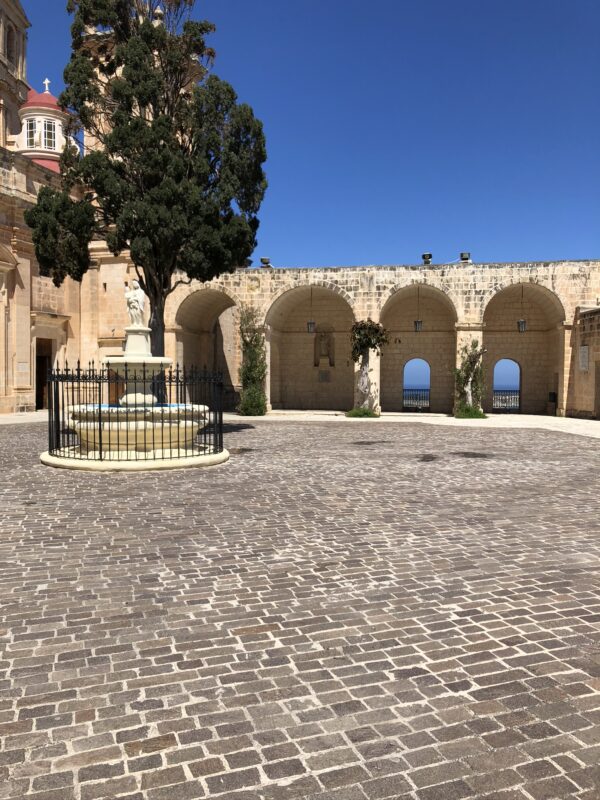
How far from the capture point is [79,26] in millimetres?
15102

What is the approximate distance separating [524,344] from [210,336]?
14829 mm

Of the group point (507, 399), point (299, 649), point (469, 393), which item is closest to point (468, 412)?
point (469, 393)

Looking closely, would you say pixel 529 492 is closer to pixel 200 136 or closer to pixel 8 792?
pixel 8 792

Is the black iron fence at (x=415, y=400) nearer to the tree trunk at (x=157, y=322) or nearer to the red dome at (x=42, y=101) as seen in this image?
the tree trunk at (x=157, y=322)

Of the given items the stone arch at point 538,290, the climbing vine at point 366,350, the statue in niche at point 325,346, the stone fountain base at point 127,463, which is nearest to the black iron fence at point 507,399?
the stone arch at point 538,290

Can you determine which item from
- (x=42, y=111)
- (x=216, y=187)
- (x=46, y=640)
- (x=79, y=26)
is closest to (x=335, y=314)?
(x=216, y=187)

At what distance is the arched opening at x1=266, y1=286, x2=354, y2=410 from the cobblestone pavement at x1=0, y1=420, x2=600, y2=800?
2046 cm

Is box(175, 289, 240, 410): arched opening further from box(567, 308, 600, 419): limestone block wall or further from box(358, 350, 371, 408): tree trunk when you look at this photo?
box(567, 308, 600, 419): limestone block wall

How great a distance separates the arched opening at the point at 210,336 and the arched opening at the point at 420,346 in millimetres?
7281

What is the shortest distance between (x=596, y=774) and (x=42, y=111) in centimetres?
3660

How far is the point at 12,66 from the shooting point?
3089 cm

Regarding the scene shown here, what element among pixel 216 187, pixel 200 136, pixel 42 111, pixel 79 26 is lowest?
pixel 216 187

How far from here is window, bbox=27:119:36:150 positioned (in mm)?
31298

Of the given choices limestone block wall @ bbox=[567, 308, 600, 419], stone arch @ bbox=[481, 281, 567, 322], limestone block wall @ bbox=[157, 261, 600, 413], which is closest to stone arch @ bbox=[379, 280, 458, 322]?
limestone block wall @ bbox=[157, 261, 600, 413]
